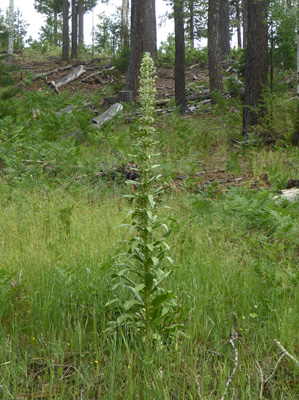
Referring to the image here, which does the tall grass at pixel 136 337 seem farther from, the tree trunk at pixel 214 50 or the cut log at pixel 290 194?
the tree trunk at pixel 214 50

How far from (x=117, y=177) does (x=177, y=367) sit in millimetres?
5764

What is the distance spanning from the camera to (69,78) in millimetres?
20828

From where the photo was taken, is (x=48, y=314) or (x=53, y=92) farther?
(x=53, y=92)

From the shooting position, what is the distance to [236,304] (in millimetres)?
3357

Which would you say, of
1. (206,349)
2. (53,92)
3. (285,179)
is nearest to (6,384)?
(206,349)

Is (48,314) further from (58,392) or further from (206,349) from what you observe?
(206,349)

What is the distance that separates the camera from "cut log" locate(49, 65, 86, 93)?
1973cm

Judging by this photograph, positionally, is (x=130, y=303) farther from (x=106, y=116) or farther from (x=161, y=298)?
(x=106, y=116)

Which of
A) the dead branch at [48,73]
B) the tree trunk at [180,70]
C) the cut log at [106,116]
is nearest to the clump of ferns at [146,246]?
the cut log at [106,116]

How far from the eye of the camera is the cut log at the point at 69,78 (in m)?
19.7

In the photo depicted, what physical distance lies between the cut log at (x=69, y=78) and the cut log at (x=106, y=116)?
18.0ft

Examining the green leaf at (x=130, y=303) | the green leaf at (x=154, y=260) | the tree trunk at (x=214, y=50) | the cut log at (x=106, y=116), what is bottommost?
the green leaf at (x=130, y=303)

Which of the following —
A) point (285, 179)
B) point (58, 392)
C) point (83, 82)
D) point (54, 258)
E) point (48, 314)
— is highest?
point (83, 82)

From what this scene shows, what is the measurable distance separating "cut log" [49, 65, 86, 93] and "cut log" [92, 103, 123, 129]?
5.48m
